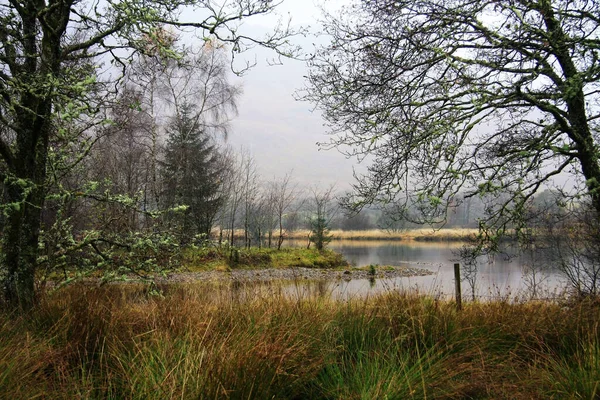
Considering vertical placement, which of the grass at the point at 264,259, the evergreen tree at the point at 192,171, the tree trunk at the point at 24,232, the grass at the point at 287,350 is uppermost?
the evergreen tree at the point at 192,171

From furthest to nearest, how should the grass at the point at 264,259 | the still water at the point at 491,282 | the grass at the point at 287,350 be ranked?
the grass at the point at 264,259, the still water at the point at 491,282, the grass at the point at 287,350

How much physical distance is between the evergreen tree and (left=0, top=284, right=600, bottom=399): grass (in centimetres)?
1511

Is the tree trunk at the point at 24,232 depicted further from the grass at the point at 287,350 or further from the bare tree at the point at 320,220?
the bare tree at the point at 320,220

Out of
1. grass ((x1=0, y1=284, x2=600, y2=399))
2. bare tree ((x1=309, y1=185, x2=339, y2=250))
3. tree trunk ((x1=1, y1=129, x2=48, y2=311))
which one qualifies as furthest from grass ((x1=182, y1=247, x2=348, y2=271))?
grass ((x1=0, y1=284, x2=600, y2=399))

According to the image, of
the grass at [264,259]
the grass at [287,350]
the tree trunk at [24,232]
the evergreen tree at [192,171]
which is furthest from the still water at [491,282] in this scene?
the evergreen tree at [192,171]

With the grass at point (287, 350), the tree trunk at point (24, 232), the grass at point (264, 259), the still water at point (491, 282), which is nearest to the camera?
the grass at point (287, 350)

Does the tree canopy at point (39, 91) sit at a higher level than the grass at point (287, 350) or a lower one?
higher

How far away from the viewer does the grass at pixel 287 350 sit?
7.35 feet

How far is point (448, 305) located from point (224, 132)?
1657 centimetres

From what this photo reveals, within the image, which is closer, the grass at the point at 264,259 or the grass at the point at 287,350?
the grass at the point at 287,350

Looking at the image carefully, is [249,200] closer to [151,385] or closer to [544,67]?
[544,67]

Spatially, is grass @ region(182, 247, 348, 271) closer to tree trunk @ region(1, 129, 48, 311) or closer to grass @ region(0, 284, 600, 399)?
tree trunk @ region(1, 129, 48, 311)

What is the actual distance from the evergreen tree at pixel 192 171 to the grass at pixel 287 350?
15113 millimetres

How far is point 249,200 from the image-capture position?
1015 inches
